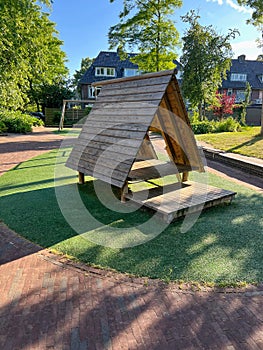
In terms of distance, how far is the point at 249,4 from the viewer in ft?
43.1

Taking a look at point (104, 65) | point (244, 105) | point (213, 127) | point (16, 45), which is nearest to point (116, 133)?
point (16, 45)

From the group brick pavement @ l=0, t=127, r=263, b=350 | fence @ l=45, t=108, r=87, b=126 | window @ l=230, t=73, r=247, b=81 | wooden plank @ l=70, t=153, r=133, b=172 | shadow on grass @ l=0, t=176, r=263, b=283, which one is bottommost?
brick pavement @ l=0, t=127, r=263, b=350

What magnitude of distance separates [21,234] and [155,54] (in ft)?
57.2

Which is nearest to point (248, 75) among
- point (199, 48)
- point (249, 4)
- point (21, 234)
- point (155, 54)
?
point (199, 48)

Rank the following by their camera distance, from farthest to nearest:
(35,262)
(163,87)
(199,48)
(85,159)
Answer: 1. (199,48)
2. (85,159)
3. (163,87)
4. (35,262)

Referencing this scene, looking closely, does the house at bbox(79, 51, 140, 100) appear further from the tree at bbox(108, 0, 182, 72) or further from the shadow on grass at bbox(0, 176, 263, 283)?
the shadow on grass at bbox(0, 176, 263, 283)

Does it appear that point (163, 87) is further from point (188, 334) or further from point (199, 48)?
point (199, 48)

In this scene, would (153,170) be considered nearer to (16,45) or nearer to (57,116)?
(16,45)


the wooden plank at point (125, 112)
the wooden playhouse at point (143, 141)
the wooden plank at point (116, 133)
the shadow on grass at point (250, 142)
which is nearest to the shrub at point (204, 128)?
the shadow on grass at point (250, 142)

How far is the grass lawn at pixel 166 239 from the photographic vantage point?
3455mm

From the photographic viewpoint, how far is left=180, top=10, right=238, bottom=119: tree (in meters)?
21.1

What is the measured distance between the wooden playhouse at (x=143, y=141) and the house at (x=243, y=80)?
38615mm

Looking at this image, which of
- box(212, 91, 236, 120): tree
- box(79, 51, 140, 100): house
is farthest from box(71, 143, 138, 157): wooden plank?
box(79, 51, 140, 100): house

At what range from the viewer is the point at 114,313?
2.72 meters
